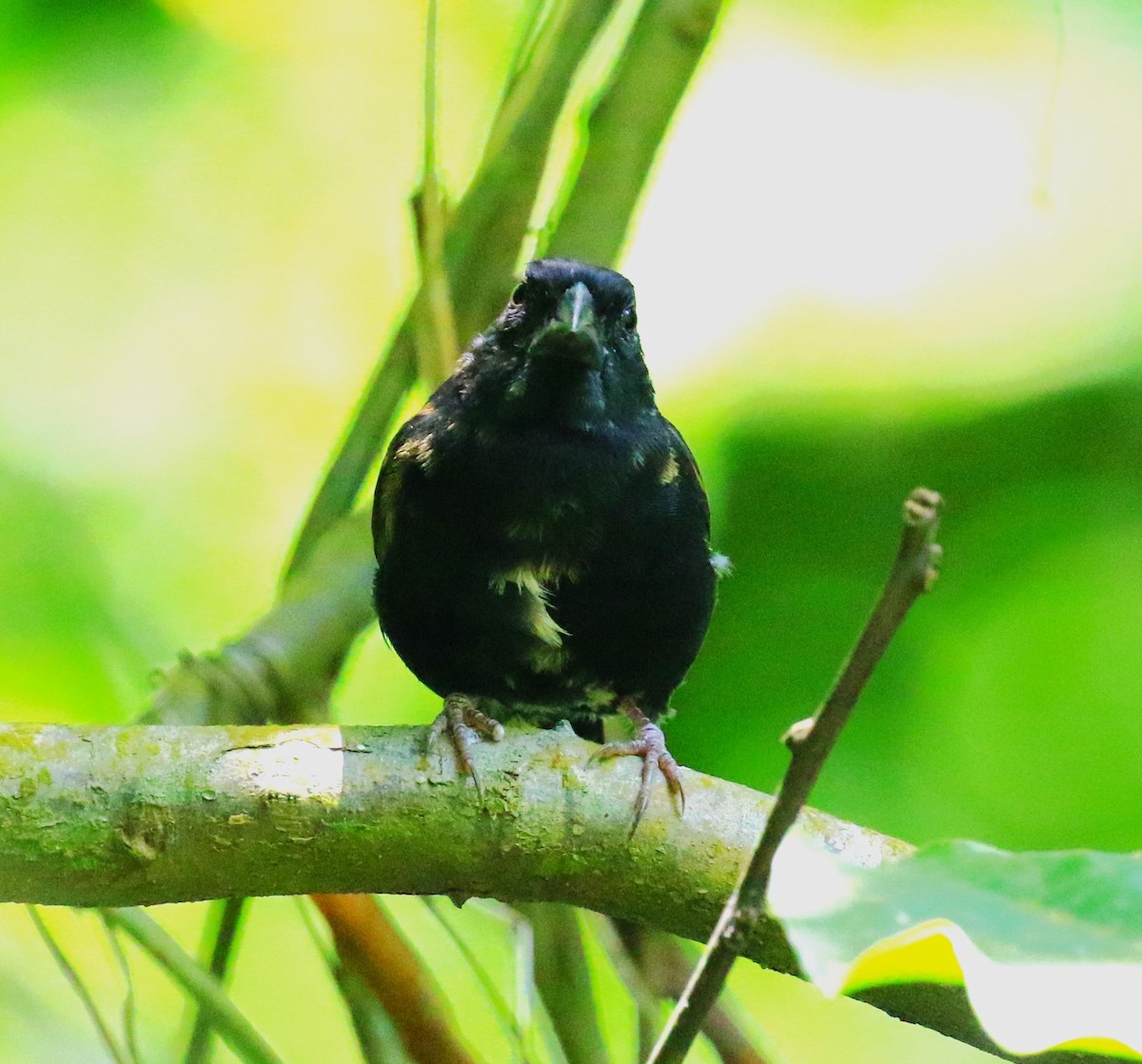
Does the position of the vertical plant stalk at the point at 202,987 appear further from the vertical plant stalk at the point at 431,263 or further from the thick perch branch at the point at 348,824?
the vertical plant stalk at the point at 431,263

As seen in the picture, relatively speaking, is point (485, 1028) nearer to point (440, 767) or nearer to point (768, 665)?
point (768, 665)

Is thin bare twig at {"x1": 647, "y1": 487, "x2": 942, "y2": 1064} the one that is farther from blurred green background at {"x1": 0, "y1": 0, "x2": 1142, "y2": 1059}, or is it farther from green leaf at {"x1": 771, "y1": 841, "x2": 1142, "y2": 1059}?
blurred green background at {"x1": 0, "y1": 0, "x2": 1142, "y2": 1059}

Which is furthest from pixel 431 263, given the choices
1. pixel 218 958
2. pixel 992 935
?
pixel 992 935

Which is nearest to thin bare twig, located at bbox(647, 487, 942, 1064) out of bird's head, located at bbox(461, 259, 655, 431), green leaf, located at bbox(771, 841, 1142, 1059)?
green leaf, located at bbox(771, 841, 1142, 1059)

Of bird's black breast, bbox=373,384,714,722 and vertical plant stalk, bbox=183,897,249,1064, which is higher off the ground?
bird's black breast, bbox=373,384,714,722

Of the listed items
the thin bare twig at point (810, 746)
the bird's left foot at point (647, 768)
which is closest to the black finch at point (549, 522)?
the bird's left foot at point (647, 768)

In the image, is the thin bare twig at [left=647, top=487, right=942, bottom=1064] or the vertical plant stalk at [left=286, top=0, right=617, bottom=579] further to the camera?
the vertical plant stalk at [left=286, top=0, right=617, bottom=579]

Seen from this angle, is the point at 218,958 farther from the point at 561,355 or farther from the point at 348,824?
the point at 561,355
